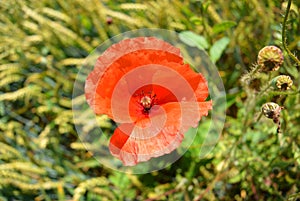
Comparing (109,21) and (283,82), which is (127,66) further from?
(109,21)

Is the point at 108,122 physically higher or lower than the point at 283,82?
higher

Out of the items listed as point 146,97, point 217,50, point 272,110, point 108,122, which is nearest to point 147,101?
point 146,97

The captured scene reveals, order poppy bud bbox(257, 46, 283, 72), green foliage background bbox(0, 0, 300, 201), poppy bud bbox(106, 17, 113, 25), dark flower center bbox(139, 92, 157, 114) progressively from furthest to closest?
poppy bud bbox(106, 17, 113, 25) < green foliage background bbox(0, 0, 300, 201) < dark flower center bbox(139, 92, 157, 114) < poppy bud bbox(257, 46, 283, 72)

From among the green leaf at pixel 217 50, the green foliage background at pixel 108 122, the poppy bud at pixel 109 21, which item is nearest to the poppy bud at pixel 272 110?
the green foliage background at pixel 108 122

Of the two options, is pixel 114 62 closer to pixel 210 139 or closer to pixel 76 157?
pixel 210 139

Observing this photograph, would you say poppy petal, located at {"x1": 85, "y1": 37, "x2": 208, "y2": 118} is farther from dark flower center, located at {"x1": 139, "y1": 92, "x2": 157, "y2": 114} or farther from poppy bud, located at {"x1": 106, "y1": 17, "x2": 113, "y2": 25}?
poppy bud, located at {"x1": 106, "y1": 17, "x2": 113, "y2": 25}

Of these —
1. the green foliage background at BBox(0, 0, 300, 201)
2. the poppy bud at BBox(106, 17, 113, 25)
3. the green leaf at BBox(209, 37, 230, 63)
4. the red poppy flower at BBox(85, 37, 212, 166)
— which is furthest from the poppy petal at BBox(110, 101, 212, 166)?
the poppy bud at BBox(106, 17, 113, 25)
